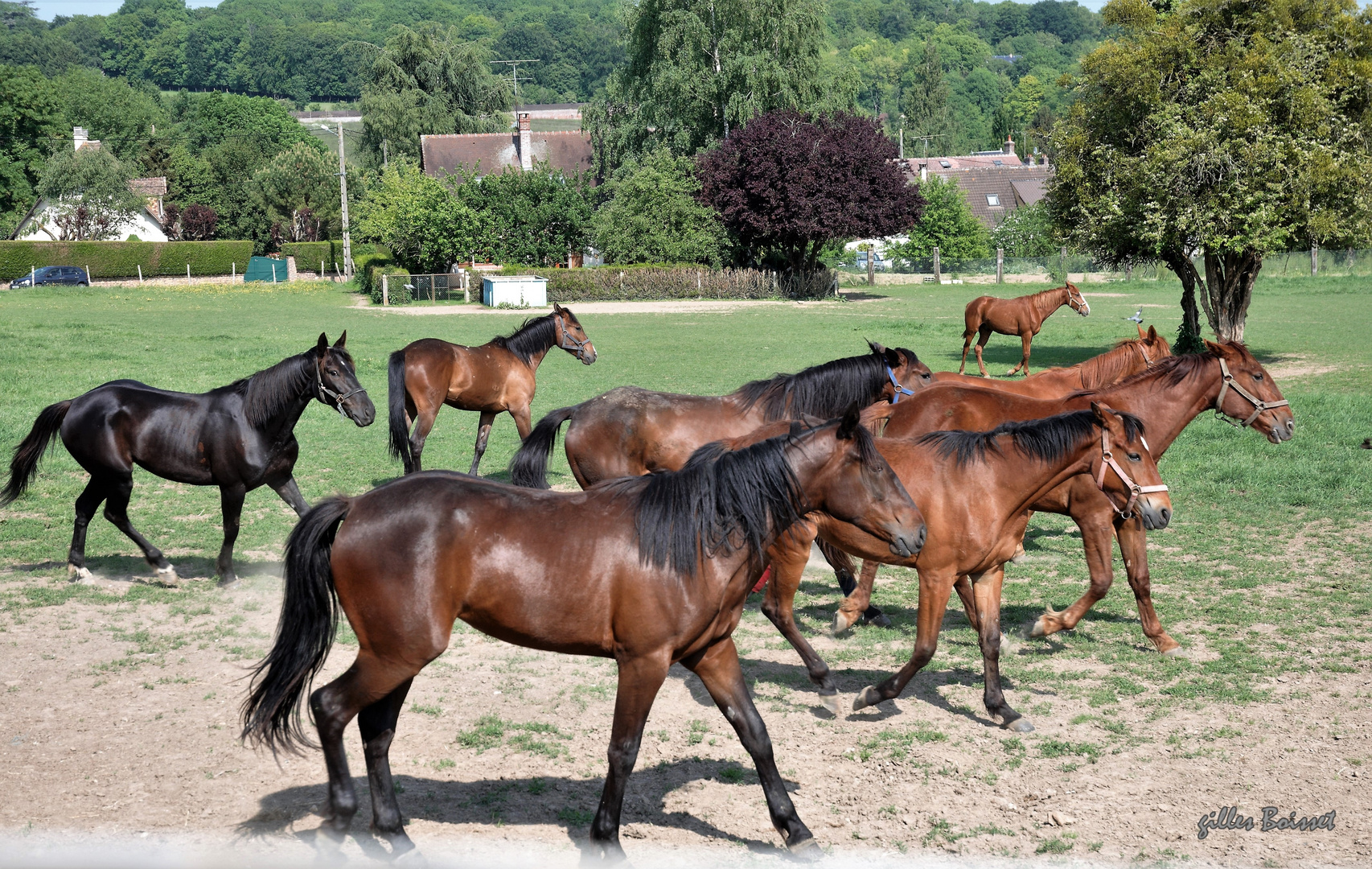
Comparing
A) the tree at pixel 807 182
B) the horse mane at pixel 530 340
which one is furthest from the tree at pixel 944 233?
the horse mane at pixel 530 340

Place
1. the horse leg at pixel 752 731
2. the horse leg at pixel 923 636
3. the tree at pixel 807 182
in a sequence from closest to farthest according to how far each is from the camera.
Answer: the horse leg at pixel 752 731, the horse leg at pixel 923 636, the tree at pixel 807 182

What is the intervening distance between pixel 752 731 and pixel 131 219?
7270 cm

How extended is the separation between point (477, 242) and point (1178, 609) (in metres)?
41.3

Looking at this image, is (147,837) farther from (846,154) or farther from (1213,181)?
(846,154)

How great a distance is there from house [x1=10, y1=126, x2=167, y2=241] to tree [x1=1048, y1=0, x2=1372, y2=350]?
201 ft

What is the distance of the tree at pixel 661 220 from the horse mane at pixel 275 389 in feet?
125

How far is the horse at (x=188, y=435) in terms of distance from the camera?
8.67 m

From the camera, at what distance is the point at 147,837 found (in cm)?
471

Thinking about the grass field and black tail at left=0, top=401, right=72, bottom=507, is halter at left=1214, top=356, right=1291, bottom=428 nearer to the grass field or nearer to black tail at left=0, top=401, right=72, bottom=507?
the grass field

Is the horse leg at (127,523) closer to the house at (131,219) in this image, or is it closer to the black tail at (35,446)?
the black tail at (35,446)

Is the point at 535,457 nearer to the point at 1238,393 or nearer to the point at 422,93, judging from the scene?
the point at 1238,393

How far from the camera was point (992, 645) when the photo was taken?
250 inches

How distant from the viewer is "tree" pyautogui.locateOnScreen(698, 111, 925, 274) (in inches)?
1706
